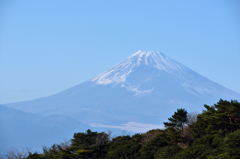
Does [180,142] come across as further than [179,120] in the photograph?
No

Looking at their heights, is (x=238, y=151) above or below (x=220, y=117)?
below

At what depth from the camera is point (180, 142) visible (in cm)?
4931

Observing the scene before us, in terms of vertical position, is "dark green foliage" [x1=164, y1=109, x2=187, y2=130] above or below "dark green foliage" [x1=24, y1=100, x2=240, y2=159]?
above

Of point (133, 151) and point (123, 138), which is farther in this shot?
point (123, 138)

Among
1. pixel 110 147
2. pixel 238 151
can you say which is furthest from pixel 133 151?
pixel 238 151

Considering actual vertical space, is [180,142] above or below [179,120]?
below

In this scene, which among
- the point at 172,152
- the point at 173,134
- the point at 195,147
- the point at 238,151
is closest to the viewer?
the point at 238,151

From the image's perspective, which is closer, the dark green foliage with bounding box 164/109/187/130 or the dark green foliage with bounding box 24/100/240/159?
the dark green foliage with bounding box 24/100/240/159

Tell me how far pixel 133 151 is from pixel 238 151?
15.8m

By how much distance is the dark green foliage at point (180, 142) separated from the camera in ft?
134

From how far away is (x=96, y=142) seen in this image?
56.9 meters

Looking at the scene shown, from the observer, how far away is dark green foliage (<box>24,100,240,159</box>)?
134ft

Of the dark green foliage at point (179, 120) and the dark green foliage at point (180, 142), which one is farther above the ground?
the dark green foliage at point (179, 120)

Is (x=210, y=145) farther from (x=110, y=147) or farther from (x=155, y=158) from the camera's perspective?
(x=110, y=147)
